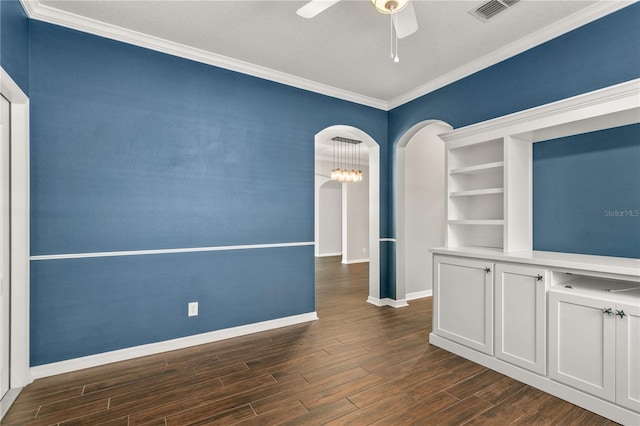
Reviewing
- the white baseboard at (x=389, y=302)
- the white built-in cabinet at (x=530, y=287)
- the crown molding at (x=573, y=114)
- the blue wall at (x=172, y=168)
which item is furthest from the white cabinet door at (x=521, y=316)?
the white baseboard at (x=389, y=302)

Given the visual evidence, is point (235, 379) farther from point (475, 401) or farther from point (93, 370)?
point (475, 401)

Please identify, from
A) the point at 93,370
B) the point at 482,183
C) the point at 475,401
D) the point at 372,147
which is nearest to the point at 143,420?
the point at 93,370

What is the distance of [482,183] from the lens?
3.39 m

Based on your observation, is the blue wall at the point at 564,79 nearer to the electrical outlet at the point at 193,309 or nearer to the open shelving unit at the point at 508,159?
the open shelving unit at the point at 508,159

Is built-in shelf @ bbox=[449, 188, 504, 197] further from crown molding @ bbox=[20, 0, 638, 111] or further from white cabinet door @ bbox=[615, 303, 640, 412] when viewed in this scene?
crown molding @ bbox=[20, 0, 638, 111]

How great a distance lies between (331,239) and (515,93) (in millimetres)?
7688

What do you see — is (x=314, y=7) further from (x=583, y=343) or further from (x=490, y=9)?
(x=583, y=343)

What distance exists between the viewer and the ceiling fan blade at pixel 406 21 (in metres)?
1.92

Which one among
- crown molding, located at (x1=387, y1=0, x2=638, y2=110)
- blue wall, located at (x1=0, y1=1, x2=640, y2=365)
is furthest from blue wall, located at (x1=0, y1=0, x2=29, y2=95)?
crown molding, located at (x1=387, y1=0, x2=638, y2=110)

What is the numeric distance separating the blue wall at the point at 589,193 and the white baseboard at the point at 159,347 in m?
2.72

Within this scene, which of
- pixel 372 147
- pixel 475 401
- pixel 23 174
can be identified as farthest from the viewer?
pixel 372 147

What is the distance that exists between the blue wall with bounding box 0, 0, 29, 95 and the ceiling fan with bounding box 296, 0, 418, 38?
1.97 metres

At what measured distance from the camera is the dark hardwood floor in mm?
2041

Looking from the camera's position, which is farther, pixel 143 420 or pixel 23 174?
pixel 23 174
